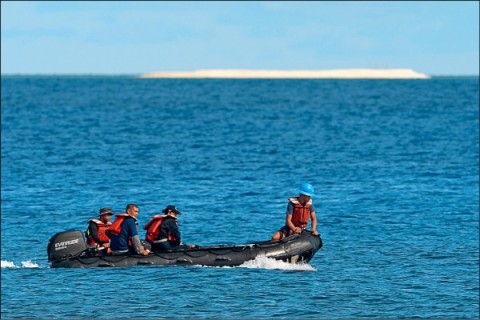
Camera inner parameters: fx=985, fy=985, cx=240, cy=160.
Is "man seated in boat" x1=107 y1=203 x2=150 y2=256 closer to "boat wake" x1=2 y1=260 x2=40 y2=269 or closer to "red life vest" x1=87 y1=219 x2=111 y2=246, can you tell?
"red life vest" x1=87 y1=219 x2=111 y2=246

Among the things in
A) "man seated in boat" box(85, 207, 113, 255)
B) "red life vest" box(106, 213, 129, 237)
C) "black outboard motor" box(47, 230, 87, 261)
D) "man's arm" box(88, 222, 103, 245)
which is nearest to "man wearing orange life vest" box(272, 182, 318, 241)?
"red life vest" box(106, 213, 129, 237)

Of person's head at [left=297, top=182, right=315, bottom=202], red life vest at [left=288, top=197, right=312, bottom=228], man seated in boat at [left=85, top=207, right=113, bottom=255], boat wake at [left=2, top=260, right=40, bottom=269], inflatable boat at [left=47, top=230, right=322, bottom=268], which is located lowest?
boat wake at [left=2, top=260, right=40, bottom=269]

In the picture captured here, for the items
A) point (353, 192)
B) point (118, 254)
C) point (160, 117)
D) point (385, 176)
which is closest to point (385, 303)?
point (118, 254)

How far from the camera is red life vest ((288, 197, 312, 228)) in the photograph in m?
28.9

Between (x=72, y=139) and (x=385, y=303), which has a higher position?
(x=72, y=139)

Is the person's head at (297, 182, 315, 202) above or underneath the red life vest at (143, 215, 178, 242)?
above

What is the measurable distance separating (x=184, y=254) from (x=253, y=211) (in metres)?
11.8

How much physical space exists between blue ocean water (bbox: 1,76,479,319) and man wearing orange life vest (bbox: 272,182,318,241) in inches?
48.0

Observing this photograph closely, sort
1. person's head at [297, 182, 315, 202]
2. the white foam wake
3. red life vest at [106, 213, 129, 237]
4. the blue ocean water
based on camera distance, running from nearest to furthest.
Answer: the blue ocean water < red life vest at [106, 213, 129, 237] < person's head at [297, 182, 315, 202] < the white foam wake

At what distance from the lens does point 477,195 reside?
152ft

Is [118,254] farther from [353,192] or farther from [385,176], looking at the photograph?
[385,176]

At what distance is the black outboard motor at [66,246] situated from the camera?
94.3 feet

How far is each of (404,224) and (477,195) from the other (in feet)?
33.7

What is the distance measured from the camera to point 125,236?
2850 centimetres
